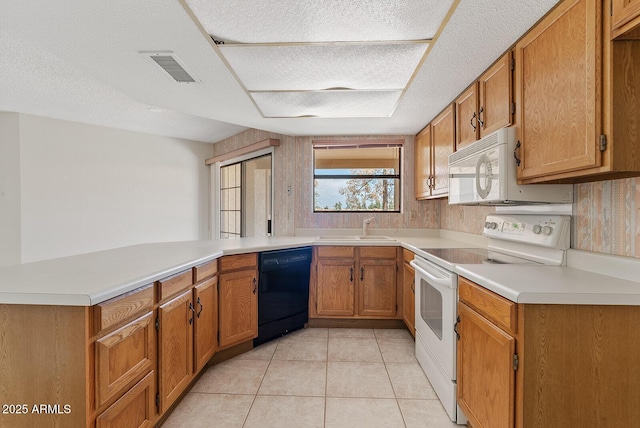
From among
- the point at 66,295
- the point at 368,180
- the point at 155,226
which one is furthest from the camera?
the point at 155,226

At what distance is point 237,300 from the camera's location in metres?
2.42

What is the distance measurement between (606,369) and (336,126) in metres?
2.70

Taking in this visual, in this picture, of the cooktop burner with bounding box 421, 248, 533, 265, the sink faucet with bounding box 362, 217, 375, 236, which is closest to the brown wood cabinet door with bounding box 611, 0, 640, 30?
the cooktop burner with bounding box 421, 248, 533, 265

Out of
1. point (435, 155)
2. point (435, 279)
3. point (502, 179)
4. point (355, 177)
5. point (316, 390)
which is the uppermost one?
point (435, 155)

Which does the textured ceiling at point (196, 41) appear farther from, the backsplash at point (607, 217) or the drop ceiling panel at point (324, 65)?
the backsplash at point (607, 217)

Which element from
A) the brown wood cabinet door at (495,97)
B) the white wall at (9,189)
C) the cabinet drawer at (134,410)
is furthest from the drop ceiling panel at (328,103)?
the white wall at (9,189)

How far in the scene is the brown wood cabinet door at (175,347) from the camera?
155cm

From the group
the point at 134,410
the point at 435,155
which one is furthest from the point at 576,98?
the point at 134,410

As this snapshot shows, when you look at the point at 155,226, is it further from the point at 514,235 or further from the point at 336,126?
the point at 514,235

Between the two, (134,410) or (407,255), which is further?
(407,255)

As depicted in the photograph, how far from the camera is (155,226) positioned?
14.2 ft

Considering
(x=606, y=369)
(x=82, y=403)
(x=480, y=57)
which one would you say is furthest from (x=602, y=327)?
(x=82, y=403)

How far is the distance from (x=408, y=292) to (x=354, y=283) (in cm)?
52

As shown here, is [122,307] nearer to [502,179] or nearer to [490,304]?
[490,304]
